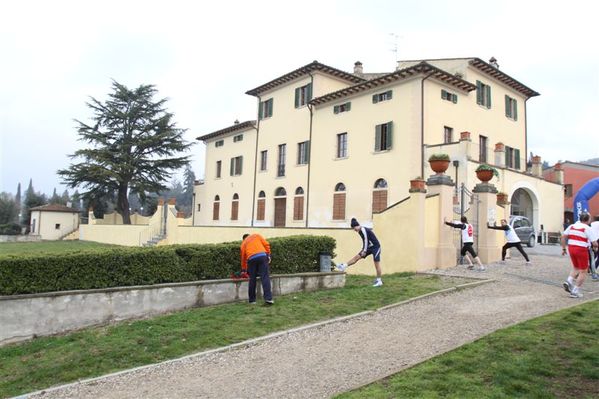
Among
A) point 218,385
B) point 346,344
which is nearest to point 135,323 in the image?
point 218,385

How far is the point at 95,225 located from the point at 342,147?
22559 millimetres

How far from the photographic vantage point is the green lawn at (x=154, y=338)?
237 inches

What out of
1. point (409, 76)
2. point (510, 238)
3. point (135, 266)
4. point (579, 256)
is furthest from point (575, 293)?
point (409, 76)

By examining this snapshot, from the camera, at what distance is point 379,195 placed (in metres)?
24.0

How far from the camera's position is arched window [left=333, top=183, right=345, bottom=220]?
26.2 m

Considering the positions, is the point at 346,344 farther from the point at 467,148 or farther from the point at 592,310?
the point at 467,148

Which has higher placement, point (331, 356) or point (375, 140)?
point (375, 140)

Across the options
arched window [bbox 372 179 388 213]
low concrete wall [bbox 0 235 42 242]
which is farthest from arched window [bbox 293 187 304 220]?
low concrete wall [bbox 0 235 42 242]

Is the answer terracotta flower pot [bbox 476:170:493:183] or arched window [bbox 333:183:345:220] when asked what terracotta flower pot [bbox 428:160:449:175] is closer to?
terracotta flower pot [bbox 476:170:493:183]

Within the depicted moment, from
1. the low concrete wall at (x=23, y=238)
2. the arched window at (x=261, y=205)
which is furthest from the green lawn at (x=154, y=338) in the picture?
the low concrete wall at (x=23, y=238)

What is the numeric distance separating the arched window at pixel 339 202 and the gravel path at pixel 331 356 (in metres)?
17.2

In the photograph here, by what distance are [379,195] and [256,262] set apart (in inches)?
633

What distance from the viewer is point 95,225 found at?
125 ft

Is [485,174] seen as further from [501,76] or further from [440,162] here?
[501,76]
